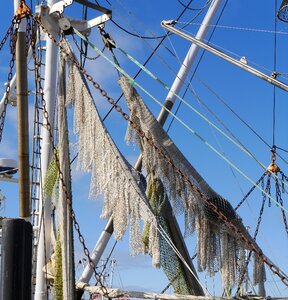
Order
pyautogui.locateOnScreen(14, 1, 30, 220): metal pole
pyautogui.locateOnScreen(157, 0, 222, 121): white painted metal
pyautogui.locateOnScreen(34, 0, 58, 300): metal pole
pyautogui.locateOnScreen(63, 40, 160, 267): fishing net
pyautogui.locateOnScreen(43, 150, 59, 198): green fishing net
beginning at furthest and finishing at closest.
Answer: pyautogui.locateOnScreen(157, 0, 222, 121): white painted metal, pyautogui.locateOnScreen(34, 0, 58, 300): metal pole, pyautogui.locateOnScreen(14, 1, 30, 220): metal pole, pyautogui.locateOnScreen(43, 150, 59, 198): green fishing net, pyautogui.locateOnScreen(63, 40, 160, 267): fishing net

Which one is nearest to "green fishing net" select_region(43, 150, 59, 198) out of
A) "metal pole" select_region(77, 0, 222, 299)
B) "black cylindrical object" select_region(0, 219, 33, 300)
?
"metal pole" select_region(77, 0, 222, 299)

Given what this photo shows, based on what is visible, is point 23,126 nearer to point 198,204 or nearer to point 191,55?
point 198,204

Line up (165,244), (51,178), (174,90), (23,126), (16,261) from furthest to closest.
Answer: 1. (174,90)
2. (23,126)
3. (51,178)
4. (165,244)
5. (16,261)

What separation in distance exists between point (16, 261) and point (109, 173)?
4.37 meters

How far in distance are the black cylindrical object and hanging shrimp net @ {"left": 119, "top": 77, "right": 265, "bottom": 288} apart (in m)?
3.92

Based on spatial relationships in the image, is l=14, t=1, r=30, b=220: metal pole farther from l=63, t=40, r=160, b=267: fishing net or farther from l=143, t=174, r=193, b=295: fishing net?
l=143, t=174, r=193, b=295: fishing net

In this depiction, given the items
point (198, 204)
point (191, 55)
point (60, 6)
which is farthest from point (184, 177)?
point (191, 55)

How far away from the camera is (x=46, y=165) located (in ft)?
39.0

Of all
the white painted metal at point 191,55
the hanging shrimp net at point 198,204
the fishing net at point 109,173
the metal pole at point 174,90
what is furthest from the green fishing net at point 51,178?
the white painted metal at point 191,55

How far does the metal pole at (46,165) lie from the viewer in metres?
11.2

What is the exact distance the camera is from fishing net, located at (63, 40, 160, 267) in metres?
9.43

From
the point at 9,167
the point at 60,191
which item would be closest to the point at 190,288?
the point at 60,191

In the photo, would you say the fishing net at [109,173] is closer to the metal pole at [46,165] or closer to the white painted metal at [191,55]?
the metal pole at [46,165]

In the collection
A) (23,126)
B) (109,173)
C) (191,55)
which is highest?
(191,55)
